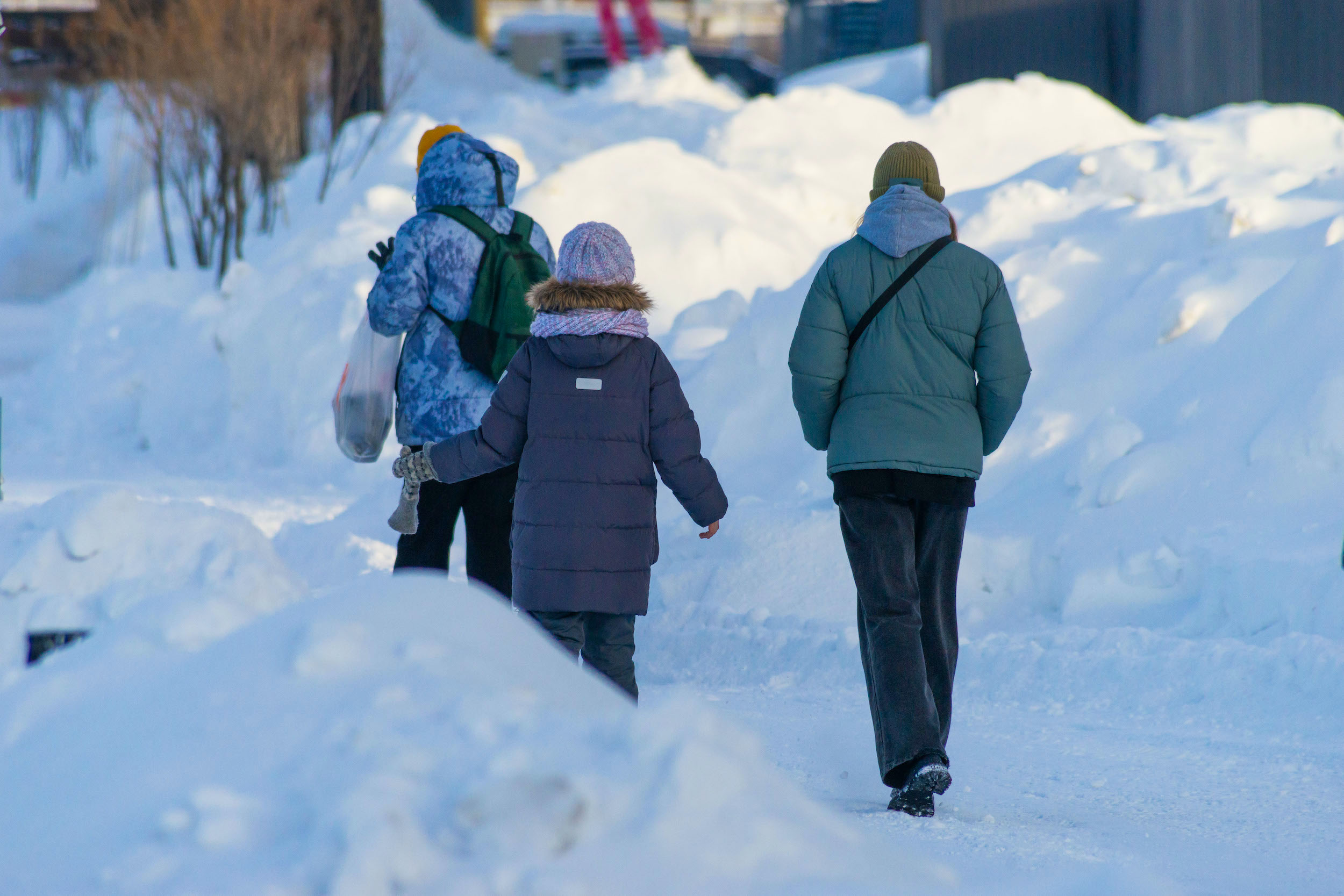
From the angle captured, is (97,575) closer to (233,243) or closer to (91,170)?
(233,243)

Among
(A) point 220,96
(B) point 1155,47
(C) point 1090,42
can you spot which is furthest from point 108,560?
(C) point 1090,42

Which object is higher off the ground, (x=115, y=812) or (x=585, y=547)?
(x=115, y=812)

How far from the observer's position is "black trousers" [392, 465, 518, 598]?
4.28 metres

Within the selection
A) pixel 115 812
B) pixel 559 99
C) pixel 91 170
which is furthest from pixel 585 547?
pixel 559 99

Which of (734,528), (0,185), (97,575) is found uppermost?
(97,575)

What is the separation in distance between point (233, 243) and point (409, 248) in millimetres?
11446

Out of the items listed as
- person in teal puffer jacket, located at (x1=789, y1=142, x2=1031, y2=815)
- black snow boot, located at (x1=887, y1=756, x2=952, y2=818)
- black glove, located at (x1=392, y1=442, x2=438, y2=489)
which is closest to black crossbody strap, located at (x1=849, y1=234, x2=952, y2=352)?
person in teal puffer jacket, located at (x1=789, y1=142, x2=1031, y2=815)

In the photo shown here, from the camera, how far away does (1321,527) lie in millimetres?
4965

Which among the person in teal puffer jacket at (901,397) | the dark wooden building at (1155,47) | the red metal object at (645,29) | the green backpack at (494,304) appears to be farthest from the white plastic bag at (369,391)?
the red metal object at (645,29)

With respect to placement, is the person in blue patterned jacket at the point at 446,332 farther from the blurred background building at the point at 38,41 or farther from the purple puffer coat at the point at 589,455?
the blurred background building at the point at 38,41

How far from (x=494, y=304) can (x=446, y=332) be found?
17 cm

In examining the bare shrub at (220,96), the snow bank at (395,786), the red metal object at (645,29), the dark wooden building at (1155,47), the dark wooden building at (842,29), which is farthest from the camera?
the red metal object at (645,29)

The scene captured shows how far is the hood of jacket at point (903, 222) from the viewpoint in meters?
3.44

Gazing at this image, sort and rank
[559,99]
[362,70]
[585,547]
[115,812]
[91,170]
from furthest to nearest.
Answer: [559,99] → [91,170] → [362,70] → [585,547] → [115,812]
